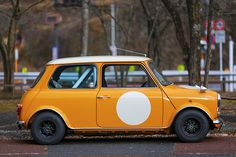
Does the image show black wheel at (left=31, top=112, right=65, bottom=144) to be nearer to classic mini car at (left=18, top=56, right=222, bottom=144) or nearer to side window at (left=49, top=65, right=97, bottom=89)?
classic mini car at (left=18, top=56, right=222, bottom=144)

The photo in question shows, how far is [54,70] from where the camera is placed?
1159cm

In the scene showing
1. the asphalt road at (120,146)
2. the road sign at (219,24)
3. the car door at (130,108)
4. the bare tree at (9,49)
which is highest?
the road sign at (219,24)

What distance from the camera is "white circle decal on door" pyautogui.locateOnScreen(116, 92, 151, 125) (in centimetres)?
1106

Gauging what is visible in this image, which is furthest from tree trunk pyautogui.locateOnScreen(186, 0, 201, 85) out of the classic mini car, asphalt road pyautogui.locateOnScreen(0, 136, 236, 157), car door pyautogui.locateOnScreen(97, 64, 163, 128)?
car door pyautogui.locateOnScreen(97, 64, 163, 128)

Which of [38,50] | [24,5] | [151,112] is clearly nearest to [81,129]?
[151,112]

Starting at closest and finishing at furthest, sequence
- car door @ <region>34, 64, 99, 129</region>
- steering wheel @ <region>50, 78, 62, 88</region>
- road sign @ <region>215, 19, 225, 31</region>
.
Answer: car door @ <region>34, 64, 99, 129</region> → steering wheel @ <region>50, 78, 62, 88</region> → road sign @ <region>215, 19, 225, 31</region>

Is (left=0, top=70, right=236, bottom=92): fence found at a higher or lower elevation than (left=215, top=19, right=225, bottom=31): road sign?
lower

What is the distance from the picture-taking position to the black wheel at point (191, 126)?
436 inches

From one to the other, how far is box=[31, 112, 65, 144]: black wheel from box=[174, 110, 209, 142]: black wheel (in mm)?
2258

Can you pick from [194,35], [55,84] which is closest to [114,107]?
[55,84]

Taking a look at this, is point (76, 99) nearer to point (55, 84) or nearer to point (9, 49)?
point (55, 84)

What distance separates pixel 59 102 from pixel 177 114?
7.57 feet

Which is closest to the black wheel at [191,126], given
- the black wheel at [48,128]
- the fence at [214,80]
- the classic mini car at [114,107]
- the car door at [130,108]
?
the classic mini car at [114,107]

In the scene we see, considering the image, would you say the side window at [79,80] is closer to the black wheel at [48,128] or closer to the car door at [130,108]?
the car door at [130,108]
